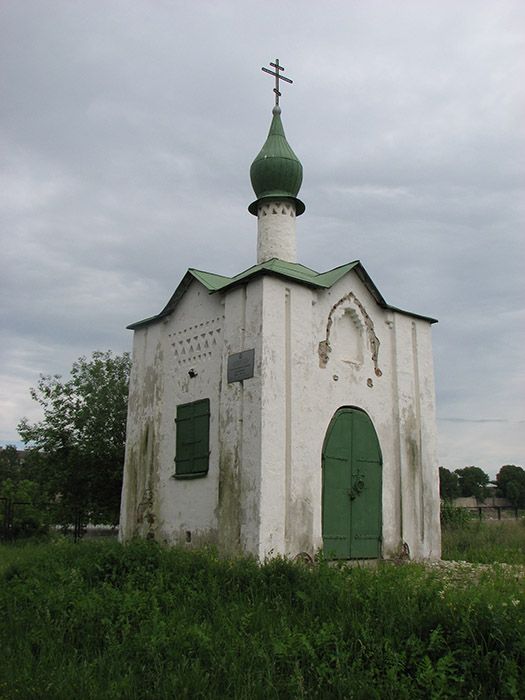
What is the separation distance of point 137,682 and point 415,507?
275 inches

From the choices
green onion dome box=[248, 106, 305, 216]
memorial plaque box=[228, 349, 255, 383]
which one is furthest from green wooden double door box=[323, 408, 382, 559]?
green onion dome box=[248, 106, 305, 216]

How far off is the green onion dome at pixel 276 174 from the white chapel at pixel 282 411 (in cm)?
2

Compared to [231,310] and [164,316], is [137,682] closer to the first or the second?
[231,310]

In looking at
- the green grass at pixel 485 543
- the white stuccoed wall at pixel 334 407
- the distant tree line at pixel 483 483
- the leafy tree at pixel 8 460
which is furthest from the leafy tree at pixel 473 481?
the white stuccoed wall at pixel 334 407

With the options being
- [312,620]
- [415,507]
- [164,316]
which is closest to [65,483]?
[164,316]

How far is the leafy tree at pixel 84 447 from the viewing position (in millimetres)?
15688

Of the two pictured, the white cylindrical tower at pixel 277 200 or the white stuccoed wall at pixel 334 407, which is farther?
the white cylindrical tower at pixel 277 200

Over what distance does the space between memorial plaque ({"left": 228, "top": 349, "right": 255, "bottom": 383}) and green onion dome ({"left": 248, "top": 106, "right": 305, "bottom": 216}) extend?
4031 mm

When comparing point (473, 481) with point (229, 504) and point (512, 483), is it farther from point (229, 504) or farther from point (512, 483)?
point (229, 504)

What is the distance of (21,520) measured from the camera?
1817cm

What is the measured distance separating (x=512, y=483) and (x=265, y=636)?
63.8 meters

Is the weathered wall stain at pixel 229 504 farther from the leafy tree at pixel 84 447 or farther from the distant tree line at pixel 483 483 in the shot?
the distant tree line at pixel 483 483

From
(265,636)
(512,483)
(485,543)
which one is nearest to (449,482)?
(512,483)

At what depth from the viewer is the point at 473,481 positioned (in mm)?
68562
